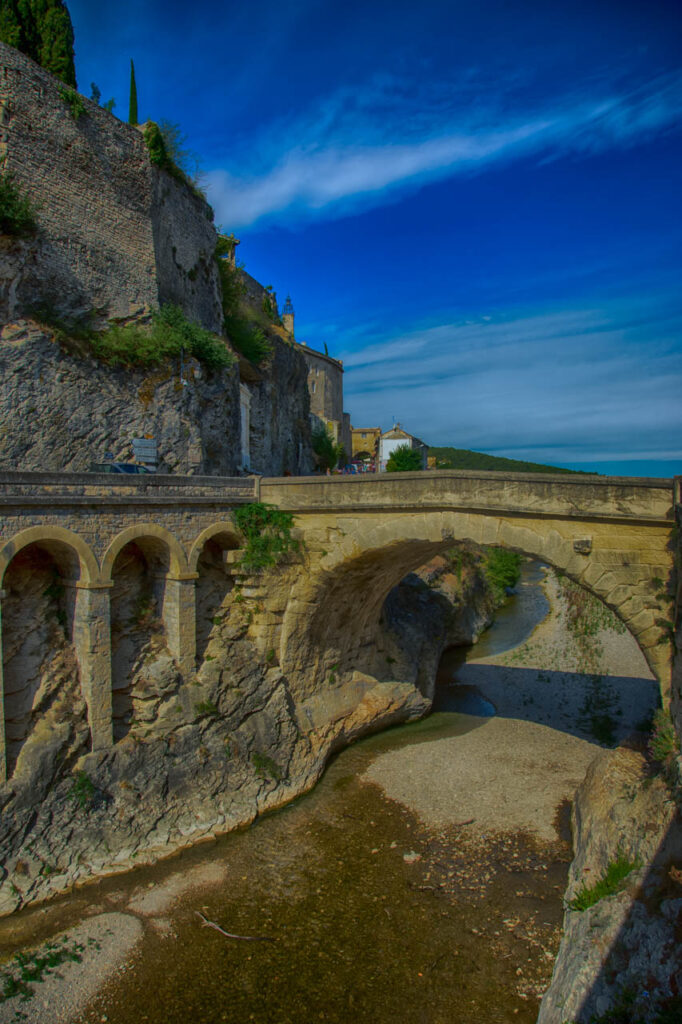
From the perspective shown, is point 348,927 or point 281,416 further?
point 281,416

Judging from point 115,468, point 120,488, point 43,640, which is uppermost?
point 115,468

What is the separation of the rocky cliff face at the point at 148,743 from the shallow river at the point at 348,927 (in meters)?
0.54

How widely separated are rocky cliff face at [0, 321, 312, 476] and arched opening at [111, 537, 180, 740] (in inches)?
132

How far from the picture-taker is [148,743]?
1204cm

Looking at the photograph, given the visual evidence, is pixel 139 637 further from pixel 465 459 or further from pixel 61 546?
pixel 465 459

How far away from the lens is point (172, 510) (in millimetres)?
A: 12883

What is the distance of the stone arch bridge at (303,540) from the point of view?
10258 mm

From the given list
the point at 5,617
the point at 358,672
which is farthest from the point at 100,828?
the point at 358,672

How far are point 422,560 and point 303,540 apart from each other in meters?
3.57

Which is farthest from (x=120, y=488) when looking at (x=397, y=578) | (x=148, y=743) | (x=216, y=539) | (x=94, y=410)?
(x=397, y=578)

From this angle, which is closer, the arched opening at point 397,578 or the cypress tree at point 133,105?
the arched opening at point 397,578

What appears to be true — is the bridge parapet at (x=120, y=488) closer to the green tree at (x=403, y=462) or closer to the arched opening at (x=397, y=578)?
the arched opening at (x=397, y=578)

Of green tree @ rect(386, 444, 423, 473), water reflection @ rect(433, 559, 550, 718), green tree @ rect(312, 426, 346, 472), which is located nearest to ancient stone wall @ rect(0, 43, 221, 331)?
water reflection @ rect(433, 559, 550, 718)

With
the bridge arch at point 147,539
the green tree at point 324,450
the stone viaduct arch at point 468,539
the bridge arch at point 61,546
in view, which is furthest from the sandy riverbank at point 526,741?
the green tree at point 324,450
